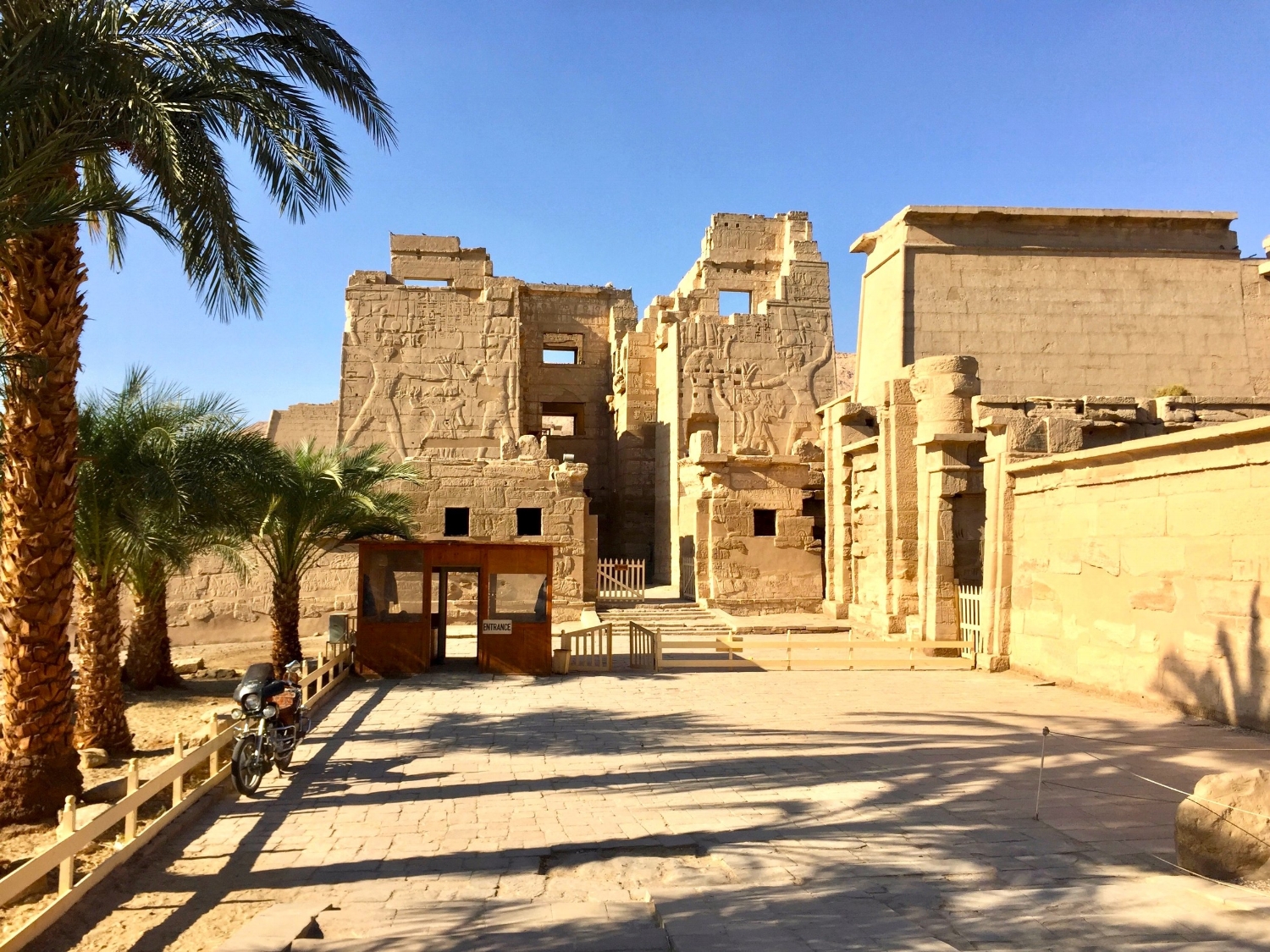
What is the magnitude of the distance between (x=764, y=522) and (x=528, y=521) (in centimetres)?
504

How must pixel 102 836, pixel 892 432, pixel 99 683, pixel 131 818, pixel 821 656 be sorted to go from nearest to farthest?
pixel 131 818 < pixel 102 836 < pixel 99 683 < pixel 821 656 < pixel 892 432

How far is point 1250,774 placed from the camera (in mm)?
4781

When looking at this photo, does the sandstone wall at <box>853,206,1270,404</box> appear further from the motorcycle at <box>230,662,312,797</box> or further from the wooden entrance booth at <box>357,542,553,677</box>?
the motorcycle at <box>230,662,312,797</box>

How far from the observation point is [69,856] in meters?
4.61

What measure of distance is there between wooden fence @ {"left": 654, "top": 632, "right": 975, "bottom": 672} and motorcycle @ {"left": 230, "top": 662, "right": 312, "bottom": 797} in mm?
6624

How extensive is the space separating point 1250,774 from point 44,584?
7471 mm

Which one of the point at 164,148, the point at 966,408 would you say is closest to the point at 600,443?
the point at 966,408

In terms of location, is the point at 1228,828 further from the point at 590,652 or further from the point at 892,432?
the point at 892,432

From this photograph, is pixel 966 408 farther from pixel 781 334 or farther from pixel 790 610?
pixel 781 334

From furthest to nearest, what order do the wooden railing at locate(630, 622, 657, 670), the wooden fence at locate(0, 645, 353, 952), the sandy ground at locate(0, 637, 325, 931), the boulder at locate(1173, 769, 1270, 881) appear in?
the wooden railing at locate(630, 622, 657, 670)
the sandy ground at locate(0, 637, 325, 931)
the boulder at locate(1173, 769, 1270, 881)
the wooden fence at locate(0, 645, 353, 952)

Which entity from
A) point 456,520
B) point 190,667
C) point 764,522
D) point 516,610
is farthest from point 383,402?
point 516,610

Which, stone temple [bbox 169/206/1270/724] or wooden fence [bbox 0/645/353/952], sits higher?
stone temple [bbox 169/206/1270/724]

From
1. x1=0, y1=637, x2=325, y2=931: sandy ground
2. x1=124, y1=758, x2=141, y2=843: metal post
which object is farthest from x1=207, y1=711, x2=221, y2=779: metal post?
x1=124, y1=758, x2=141, y2=843: metal post

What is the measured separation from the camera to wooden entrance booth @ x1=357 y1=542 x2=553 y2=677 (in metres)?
12.8
